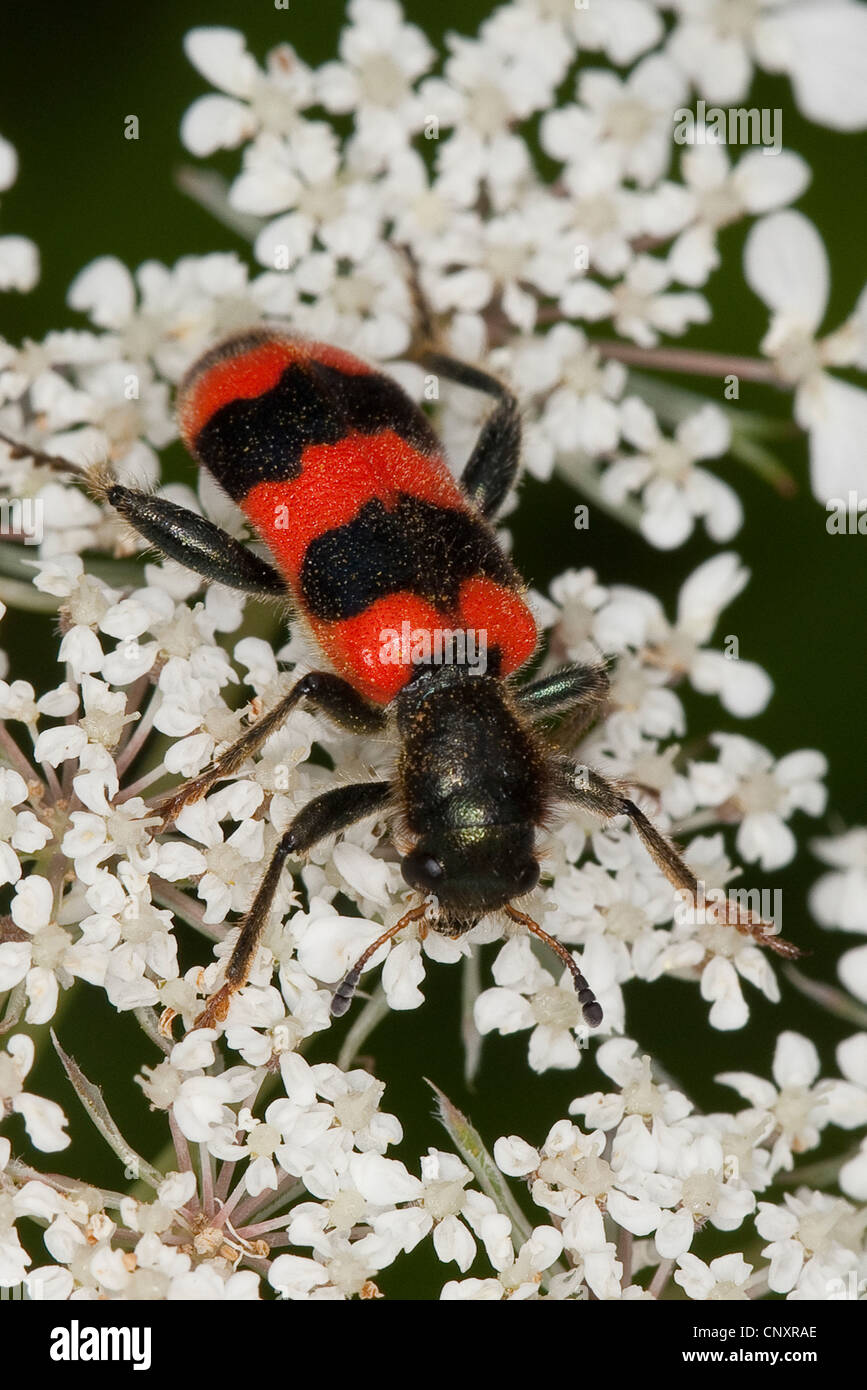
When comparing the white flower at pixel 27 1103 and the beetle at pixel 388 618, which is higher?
the beetle at pixel 388 618

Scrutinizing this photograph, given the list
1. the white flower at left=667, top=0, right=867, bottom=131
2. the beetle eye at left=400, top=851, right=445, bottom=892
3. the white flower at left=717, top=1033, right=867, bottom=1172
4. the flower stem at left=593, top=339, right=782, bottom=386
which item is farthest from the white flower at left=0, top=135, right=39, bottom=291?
the white flower at left=717, top=1033, right=867, bottom=1172

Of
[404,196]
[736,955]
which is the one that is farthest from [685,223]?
[736,955]

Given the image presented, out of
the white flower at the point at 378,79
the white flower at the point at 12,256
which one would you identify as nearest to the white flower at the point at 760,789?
the white flower at the point at 378,79

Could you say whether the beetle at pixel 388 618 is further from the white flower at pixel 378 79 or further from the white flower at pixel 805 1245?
the white flower at pixel 378 79

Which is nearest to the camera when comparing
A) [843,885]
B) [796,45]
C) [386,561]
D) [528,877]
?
[528,877]

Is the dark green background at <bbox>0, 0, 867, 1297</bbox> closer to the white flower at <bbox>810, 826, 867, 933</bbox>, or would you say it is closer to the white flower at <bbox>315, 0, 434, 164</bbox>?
the white flower at <bbox>810, 826, 867, 933</bbox>

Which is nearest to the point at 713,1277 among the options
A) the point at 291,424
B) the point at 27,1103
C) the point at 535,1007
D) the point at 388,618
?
the point at 535,1007

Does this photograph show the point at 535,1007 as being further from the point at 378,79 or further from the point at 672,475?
the point at 378,79

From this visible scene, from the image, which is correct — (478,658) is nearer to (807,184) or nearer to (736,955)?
(736,955)

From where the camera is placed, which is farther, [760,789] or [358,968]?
[760,789]
